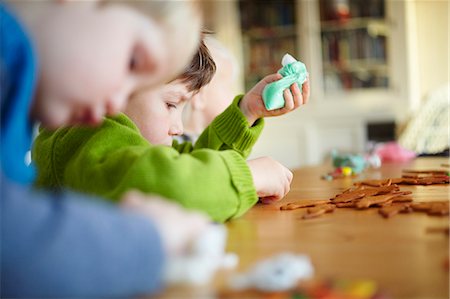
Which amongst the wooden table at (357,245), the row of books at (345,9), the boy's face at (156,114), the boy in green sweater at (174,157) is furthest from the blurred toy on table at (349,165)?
the row of books at (345,9)

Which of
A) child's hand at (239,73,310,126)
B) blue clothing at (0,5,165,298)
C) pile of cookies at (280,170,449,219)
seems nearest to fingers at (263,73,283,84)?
child's hand at (239,73,310,126)

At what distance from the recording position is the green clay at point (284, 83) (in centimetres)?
103

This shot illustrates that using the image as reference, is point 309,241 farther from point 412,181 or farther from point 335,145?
point 335,145

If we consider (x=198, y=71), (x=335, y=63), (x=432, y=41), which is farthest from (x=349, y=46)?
(x=198, y=71)

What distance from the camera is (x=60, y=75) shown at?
543mm

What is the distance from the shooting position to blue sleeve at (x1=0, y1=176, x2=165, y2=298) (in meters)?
0.43

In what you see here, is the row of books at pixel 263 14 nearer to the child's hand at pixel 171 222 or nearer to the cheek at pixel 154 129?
the cheek at pixel 154 129

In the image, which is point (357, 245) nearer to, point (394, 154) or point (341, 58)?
point (394, 154)

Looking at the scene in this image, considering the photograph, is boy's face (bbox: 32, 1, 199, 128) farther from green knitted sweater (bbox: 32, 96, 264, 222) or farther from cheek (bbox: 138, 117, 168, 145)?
cheek (bbox: 138, 117, 168, 145)

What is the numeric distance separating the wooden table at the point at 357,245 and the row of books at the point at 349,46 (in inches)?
171

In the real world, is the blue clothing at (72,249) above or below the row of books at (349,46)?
below

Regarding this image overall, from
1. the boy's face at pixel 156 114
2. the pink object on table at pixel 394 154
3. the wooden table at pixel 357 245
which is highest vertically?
the boy's face at pixel 156 114

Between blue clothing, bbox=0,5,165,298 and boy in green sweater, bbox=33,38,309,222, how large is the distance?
163 mm

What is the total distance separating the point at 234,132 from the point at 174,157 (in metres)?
0.47
